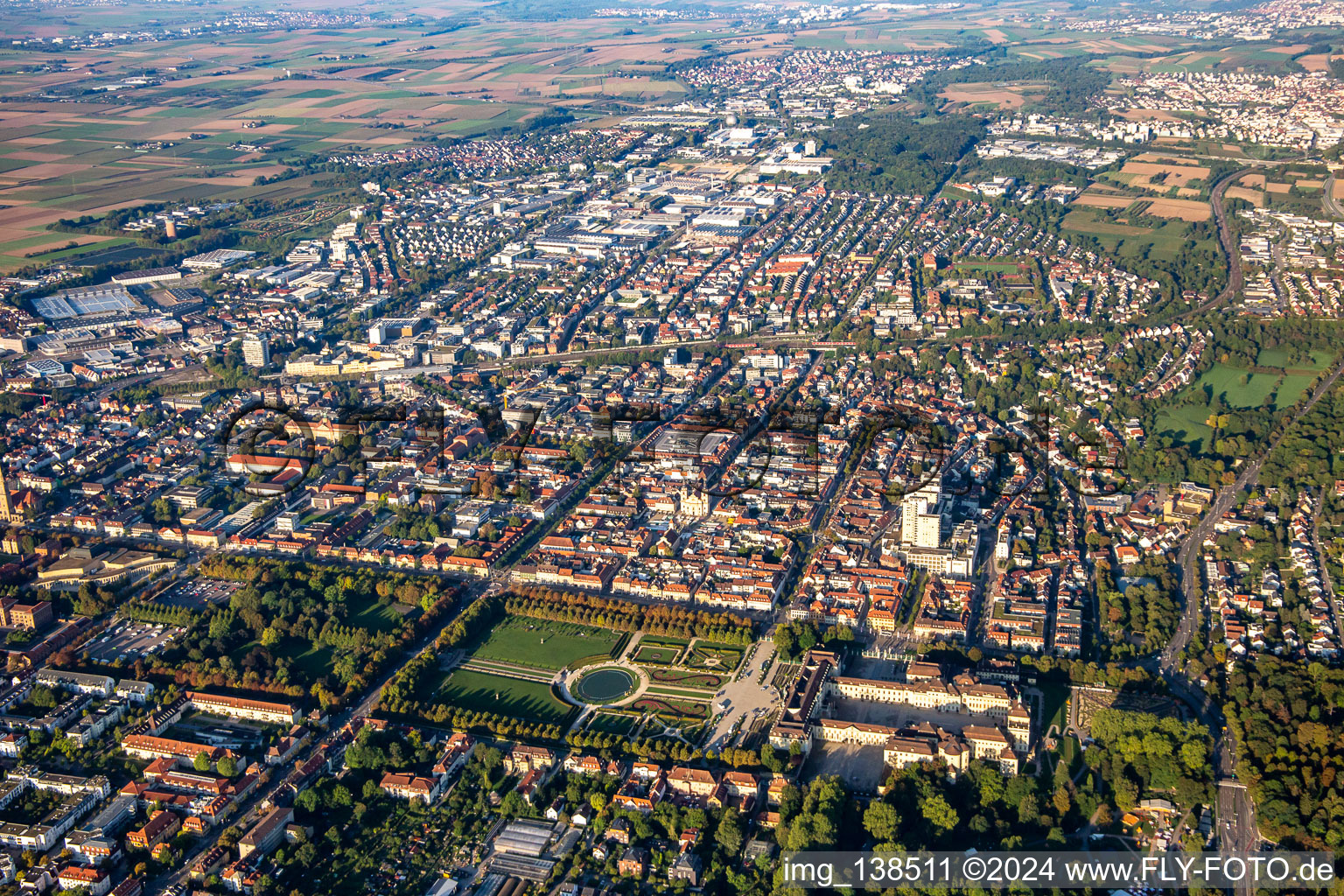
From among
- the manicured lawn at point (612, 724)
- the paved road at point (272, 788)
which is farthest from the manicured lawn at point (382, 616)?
the manicured lawn at point (612, 724)

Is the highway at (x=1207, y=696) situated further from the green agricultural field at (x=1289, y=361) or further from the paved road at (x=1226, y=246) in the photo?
the paved road at (x=1226, y=246)

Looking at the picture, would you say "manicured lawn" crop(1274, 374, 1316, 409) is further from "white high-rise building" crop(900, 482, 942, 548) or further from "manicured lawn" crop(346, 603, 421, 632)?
"manicured lawn" crop(346, 603, 421, 632)

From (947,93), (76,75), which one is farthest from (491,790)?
(76,75)

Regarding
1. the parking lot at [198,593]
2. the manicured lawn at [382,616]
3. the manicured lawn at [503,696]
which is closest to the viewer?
the manicured lawn at [503,696]

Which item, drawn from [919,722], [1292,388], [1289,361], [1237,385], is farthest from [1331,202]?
[919,722]

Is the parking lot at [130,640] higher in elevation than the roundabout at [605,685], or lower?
higher

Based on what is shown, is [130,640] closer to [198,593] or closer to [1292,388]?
[198,593]

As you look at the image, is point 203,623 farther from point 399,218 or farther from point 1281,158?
point 1281,158

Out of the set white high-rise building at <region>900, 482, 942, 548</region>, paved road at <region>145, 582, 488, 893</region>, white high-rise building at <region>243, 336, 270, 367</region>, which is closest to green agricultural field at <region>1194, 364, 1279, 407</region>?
white high-rise building at <region>900, 482, 942, 548</region>
